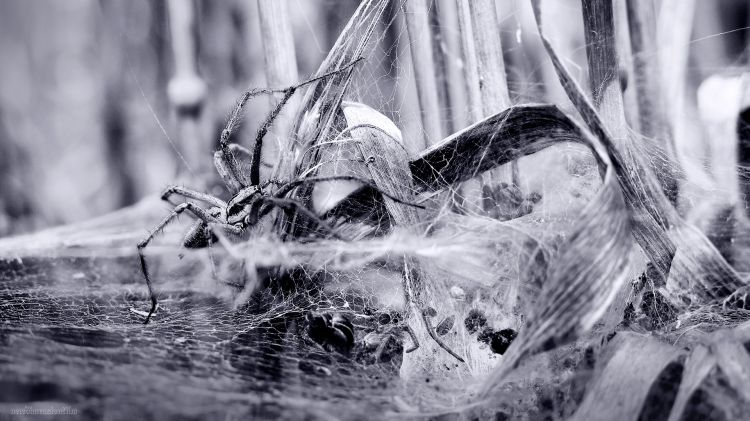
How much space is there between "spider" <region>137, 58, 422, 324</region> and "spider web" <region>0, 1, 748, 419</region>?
45 mm

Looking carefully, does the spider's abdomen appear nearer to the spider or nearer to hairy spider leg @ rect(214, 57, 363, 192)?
the spider

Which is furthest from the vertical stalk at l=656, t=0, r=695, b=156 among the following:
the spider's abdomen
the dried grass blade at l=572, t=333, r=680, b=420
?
the spider's abdomen

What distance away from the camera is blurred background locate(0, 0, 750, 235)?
5.74 ft

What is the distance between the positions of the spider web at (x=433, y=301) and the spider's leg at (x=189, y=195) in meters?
0.17

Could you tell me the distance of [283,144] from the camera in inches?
46.6

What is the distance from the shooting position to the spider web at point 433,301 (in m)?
0.66

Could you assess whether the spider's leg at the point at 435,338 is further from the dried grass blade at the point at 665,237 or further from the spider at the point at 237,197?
the dried grass blade at the point at 665,237

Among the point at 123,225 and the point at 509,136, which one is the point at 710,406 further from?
the point at 123,225

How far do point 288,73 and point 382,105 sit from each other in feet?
0.83

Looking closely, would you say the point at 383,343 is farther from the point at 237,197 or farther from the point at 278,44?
the point at 278,44

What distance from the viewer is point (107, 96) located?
1.88 metres

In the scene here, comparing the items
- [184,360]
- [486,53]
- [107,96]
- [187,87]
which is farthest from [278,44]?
[107,96]

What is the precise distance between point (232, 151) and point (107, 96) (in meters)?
0.72

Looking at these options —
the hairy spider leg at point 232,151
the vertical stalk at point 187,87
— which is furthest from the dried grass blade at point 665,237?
the vertical stalk at point 187,87
